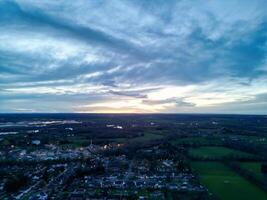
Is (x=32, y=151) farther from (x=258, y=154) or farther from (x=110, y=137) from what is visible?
(x=258, y=154)

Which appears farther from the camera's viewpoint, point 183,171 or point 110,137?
point 110,137

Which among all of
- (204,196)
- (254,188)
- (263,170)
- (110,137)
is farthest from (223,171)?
(110,137)

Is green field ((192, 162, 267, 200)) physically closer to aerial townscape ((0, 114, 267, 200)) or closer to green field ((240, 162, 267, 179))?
aerial townscape ((0, 114, 267, 200))

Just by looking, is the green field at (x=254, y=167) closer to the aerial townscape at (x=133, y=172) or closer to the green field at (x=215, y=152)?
the aerial townscape at (x=133, y=172)

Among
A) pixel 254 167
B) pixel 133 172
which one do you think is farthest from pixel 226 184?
pixel 133 172

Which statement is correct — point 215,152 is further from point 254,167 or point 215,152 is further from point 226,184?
point 226,184
